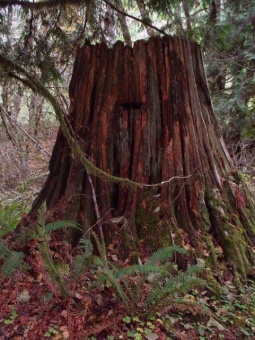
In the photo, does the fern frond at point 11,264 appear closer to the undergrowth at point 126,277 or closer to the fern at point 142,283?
the undergrowth at point 126,277

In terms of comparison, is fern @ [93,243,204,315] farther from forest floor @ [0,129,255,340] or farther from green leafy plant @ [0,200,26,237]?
green leafy plant @ [0,200,26,237]

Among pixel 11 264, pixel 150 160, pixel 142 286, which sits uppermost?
pixel 150 160

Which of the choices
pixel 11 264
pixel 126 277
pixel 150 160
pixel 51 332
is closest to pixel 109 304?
pixel 126 277

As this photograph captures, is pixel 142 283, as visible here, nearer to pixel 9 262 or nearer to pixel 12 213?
pixel 9 262

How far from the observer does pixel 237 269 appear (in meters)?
3.11

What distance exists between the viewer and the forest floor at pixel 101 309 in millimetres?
2279

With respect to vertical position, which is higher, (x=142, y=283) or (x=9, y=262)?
(x=9, y=262)

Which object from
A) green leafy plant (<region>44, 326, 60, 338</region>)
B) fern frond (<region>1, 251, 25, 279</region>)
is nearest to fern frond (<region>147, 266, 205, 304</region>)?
green leafy plant (<region>44, 326, 60, 338</region>)

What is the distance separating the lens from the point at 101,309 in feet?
7.99

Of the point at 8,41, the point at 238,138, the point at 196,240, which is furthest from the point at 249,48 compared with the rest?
the point at 196,240

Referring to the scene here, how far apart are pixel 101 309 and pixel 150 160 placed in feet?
4.70

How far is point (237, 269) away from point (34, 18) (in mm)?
3777

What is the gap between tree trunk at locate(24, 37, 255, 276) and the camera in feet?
10.5

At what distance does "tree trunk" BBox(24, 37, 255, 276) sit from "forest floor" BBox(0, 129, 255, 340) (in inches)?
14.8
